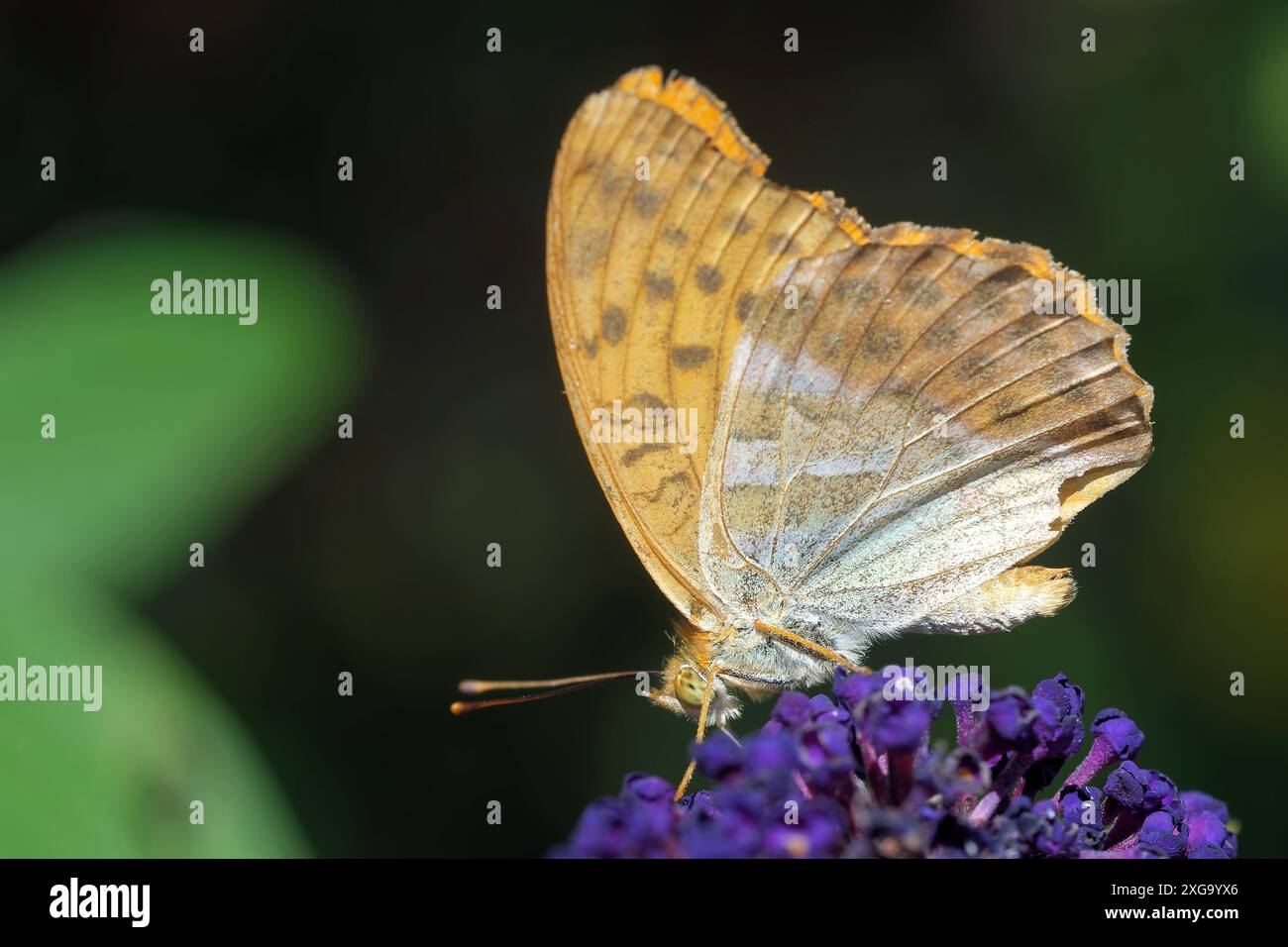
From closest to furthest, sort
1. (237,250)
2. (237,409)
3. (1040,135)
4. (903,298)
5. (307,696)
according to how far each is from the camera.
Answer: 1. (903,298)
2. (237,409)
3. (237,250)
4. (307,696)
5. (1040,135)

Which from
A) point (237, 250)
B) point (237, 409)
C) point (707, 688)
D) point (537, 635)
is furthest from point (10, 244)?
point (707, 688)

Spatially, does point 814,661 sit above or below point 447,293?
below

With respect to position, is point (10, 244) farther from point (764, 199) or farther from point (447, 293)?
point (764, 199)

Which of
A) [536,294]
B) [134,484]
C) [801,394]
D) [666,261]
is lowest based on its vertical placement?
[134,484]

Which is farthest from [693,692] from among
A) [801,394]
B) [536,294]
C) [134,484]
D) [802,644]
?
[536,294]

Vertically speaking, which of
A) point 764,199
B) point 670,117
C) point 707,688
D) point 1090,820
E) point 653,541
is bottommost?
point 1090,820

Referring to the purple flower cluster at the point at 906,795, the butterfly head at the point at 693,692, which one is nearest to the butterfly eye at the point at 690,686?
the butterfly head at the point at 693,692

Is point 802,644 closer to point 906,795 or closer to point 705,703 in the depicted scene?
point 705,703
